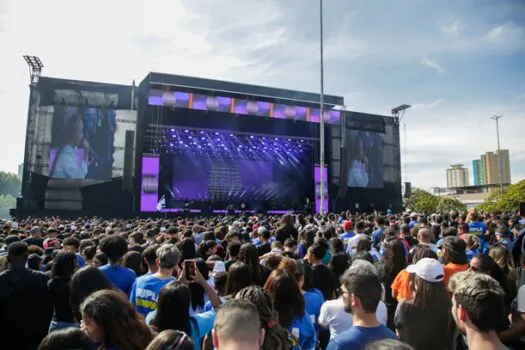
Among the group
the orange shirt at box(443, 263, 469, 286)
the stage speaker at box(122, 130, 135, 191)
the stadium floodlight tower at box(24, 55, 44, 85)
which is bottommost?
the orange shirt at box(443, 263, 469, 286)

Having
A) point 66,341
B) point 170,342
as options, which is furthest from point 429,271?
point 66,341

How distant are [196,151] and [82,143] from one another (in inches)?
297

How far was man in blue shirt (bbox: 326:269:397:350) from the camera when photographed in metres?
2.21

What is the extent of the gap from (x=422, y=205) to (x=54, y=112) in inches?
1527

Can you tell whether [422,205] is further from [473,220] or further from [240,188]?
[473,220]

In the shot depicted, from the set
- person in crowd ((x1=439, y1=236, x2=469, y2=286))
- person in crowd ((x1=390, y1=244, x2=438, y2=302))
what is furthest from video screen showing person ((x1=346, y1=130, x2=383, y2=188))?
person in crowd ((x1=390, y1=244, x2=438, y2=302))

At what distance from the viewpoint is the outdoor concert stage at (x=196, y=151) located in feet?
77.7

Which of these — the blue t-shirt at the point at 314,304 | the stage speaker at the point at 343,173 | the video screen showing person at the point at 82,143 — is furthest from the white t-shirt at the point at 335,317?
the stage speaker at the point at 343,173

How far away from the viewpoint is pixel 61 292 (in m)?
3.49

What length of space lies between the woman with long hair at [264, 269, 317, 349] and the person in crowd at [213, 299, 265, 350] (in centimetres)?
110

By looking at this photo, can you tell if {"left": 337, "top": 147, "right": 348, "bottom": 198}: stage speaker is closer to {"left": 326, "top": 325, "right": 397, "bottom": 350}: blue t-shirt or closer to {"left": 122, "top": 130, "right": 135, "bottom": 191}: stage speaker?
{"left": 122, "top": 130, "right": 135, "bottom": 191}: stage speaker

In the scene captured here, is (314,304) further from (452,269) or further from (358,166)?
(358,166)

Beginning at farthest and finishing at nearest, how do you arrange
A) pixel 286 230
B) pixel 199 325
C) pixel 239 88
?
1. pixel 239 88
2. pixel 286 230
3. pixel 199 325

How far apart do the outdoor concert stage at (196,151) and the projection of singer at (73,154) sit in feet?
0.20
